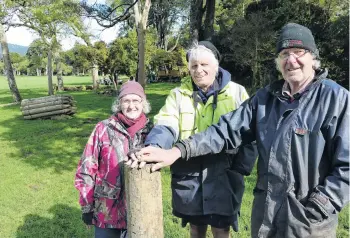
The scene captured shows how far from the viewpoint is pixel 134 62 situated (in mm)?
23656

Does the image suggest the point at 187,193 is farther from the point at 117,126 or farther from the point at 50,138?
the point at 50,138

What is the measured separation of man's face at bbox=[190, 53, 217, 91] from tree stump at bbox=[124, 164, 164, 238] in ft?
3.03

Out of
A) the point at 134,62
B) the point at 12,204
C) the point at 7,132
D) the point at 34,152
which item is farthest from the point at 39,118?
the point at 134,62

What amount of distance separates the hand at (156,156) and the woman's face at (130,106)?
2.76ft

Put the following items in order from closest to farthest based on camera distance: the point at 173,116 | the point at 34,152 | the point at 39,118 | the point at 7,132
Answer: the point at 173,116
the point at 34,152
the point at 7,132
the point at 39,118

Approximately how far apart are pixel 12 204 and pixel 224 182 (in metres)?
4.35

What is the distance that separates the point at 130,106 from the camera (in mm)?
→ 2939

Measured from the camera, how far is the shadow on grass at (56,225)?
4652mm

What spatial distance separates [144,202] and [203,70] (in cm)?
115

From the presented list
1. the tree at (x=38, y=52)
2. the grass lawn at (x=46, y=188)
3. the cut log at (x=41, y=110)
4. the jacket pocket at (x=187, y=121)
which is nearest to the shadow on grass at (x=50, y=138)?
the grass lawn at (x=46, y=188)

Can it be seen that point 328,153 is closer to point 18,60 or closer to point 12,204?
point 12,204

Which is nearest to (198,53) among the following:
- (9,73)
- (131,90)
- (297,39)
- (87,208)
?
(131,90)

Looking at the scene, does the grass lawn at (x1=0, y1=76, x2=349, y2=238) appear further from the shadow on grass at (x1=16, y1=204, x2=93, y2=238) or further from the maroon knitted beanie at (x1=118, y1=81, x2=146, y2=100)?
the maroon knitted beanie at (x1=118, y1=81, x2=146, y2=100)

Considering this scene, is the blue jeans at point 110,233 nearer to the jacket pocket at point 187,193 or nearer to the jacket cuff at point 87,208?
the jacket cuff at point 87,208
